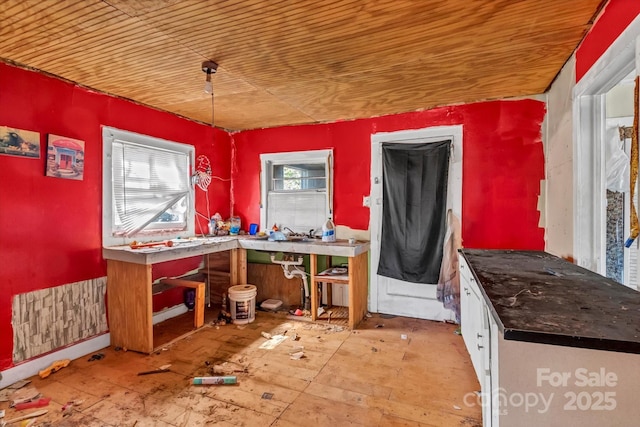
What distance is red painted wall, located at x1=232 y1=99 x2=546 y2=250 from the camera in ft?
9.48

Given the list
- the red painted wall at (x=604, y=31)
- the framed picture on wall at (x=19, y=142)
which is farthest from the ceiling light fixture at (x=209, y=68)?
the red painted wall at (x=604, y=31)

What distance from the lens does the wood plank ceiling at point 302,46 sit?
158 centimetres

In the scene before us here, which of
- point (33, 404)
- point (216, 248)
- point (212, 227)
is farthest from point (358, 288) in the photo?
point (33, 404)

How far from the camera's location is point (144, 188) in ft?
10.5

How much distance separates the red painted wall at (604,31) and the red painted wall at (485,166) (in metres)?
1.00

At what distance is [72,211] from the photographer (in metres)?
2.56

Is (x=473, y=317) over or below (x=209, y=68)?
below

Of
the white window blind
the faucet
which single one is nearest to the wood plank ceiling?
the white window blind

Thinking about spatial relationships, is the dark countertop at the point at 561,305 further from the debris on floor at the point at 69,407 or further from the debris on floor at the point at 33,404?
the debris on floor at the point at 33,404

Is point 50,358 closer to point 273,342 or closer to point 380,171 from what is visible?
point 273,342

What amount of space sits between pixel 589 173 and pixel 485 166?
1.19 meters

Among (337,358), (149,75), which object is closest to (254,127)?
(149,75)

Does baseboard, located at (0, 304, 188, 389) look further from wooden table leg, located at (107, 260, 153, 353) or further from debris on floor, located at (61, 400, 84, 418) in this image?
debris on floor, located at (61, 400, 84, 418)

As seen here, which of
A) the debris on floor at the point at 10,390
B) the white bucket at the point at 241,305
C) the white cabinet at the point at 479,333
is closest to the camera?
the white cabinet at the point at 479,333
